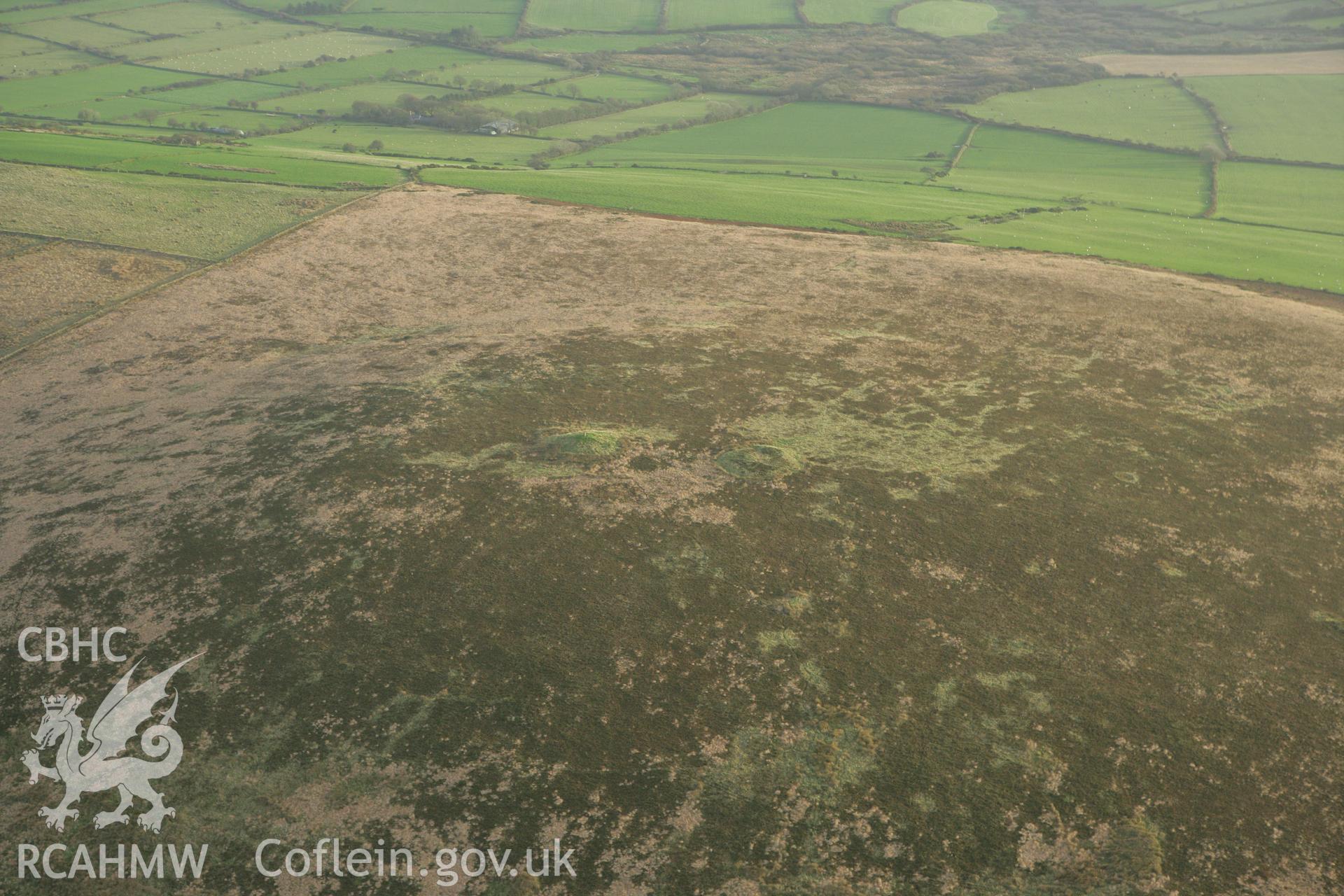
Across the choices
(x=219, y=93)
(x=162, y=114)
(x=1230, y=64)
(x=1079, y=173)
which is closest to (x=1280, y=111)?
(x=1230, y=64)

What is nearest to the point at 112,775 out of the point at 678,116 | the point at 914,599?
the point at 914,599

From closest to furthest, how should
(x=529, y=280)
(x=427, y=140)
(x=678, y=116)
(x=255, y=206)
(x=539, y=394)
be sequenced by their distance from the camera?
(x=539, y=394), (x=529, y=280), (x=255, y=206), (x=427, y=140), (x=678, y=116)

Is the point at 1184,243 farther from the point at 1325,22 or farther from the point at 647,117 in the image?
the point at 1325,22

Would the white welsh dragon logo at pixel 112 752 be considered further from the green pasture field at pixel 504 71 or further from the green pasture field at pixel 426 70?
the green pasture field at pixel 426 70

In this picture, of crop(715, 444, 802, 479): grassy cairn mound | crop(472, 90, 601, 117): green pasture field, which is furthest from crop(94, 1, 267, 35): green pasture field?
crop(715, 444, 802, 479): grassy cairn mound

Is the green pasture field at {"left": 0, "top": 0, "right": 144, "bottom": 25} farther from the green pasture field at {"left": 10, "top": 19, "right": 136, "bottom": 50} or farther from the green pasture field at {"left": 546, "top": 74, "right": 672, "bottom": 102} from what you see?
the green pasture field at {"left": 546, "top": 74, "right": 672, "bottom": 102}

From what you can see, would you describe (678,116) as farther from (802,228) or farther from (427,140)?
(802,228)
